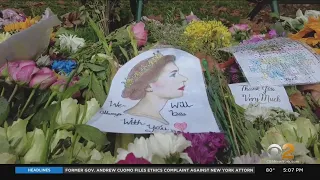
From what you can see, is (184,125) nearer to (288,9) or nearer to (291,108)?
(291,108)

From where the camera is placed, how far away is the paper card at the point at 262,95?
109 centimetres

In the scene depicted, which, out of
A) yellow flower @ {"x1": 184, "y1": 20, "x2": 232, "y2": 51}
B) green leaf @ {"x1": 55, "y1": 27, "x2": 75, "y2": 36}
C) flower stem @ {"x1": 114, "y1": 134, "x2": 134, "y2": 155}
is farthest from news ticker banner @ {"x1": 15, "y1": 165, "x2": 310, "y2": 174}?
green leaf @ {"x1": 55, "y1": 27, "x2": 75, "y2": 36}

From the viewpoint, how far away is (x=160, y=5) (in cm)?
384

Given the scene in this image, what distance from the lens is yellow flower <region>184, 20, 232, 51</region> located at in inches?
51.8

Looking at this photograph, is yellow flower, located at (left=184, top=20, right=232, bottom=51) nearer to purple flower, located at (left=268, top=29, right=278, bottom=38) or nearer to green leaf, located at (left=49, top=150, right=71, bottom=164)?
purple flower, located at (left=268, top=29, right=278, bottom=38)

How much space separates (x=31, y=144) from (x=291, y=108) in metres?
0.58

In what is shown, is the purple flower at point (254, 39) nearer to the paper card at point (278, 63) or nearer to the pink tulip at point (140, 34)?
the paper card at point (278, 63)

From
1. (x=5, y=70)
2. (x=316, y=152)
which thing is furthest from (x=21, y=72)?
(x=316, y=152)

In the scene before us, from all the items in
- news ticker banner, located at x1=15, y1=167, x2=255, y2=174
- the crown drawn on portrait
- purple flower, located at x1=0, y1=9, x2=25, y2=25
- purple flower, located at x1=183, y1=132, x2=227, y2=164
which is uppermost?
purple flower, located at x1=0, y1=9, x2=25, y2=25

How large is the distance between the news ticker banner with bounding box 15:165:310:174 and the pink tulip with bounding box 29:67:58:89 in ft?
0.90

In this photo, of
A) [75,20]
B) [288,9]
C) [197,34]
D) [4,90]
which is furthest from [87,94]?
[288,9]

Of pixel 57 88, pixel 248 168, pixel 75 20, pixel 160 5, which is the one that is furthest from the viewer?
pixel 160 5

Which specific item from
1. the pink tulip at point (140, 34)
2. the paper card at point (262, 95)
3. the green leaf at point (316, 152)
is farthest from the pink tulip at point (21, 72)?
the green leaf at point (316, 152)

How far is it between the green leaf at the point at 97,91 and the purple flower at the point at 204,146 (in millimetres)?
242
